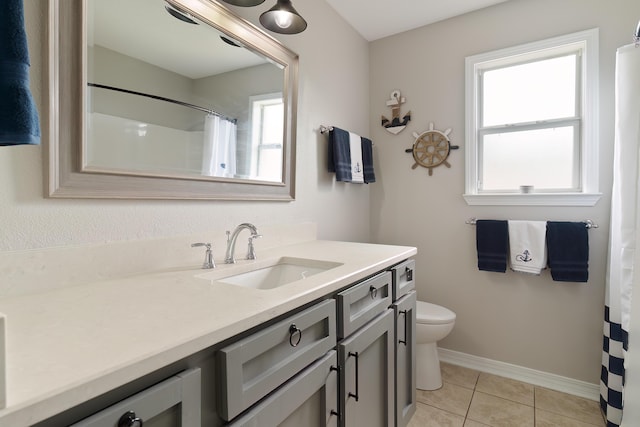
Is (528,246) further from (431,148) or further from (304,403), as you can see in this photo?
(304,403)

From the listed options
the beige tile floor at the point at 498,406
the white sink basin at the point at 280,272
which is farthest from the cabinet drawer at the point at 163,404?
the beige tile floor at the point at 498,406

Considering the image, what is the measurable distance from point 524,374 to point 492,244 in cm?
88

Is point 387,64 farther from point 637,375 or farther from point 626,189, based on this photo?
point 637,375

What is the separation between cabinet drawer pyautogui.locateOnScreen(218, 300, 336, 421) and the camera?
27.1 inches

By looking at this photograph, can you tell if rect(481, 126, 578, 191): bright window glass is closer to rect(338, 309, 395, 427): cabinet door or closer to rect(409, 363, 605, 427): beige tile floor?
rect(409, 363, 605, 427): beige tile floor

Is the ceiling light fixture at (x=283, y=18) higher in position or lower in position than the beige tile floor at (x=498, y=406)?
higher

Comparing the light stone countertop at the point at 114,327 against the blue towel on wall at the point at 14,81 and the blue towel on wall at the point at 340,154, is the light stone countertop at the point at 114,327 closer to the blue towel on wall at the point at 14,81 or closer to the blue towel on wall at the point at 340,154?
the blue towel on wall at the point at 14,81

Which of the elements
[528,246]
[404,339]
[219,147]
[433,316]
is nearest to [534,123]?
[528,246]

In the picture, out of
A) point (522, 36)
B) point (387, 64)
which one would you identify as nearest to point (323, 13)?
point (387, 64)

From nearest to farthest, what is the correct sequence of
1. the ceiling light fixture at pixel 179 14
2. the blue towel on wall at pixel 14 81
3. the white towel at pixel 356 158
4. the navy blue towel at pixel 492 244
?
the blue towel on wall at pixel 14 81
the ceiling light fixture at pixel 179 14
the navy blue towel at pixel 492 244
the white towel at pixel 356 158

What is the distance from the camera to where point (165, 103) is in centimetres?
122

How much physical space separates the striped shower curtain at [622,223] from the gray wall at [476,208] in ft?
0.83

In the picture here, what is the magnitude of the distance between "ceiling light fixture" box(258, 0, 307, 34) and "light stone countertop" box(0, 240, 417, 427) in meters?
1.07

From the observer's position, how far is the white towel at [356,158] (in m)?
2.24
